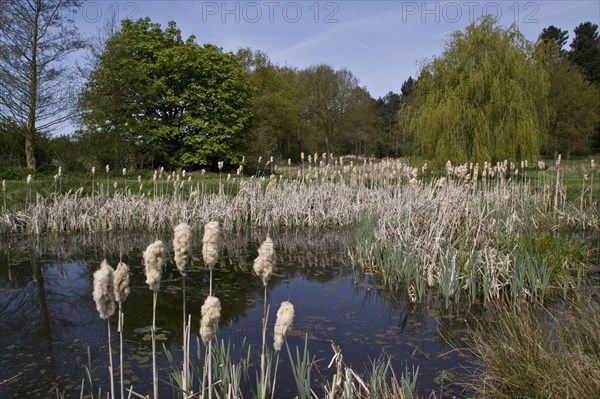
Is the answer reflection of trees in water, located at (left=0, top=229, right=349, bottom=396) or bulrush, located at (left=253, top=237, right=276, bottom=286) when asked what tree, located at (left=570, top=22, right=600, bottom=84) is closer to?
reflection of trees in water, located at (left=0, top=229, right=349, bottom=396)

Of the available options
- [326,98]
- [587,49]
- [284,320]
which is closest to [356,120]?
[326,98]

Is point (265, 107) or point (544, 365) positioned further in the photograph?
point (265, 107)

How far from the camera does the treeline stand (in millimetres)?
18922

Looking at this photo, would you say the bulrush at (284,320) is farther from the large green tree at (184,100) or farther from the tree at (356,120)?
the tree at (356,120)

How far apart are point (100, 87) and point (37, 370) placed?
20.8m

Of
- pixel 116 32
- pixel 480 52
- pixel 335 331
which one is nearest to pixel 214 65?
pixel 116 32

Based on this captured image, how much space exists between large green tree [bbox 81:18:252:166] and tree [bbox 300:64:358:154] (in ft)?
33.7

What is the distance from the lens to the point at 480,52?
19.4 metres

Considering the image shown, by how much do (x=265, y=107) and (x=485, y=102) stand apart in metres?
17.8

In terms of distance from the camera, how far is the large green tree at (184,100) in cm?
2662

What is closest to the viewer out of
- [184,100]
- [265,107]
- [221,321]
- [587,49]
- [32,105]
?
[221,321]

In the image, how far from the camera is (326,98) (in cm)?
4000

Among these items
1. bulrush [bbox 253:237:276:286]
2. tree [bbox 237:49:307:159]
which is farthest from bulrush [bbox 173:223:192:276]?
tree [bbox 237:49:307:159]

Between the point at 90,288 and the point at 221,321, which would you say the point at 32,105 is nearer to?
the point at 90,288
